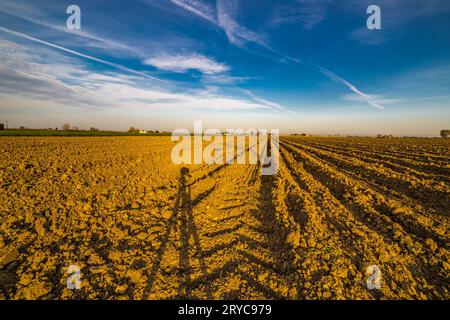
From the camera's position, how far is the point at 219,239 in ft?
14.9

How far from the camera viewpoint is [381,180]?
8891mm

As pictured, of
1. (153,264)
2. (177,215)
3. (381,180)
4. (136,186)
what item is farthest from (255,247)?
(381,180)

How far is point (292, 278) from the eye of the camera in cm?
333

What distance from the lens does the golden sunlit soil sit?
3.21 m

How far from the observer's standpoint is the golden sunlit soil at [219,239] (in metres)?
3.21

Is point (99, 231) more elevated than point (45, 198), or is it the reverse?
point (45, 198)

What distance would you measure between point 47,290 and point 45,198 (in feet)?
12.3
